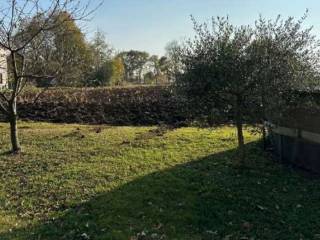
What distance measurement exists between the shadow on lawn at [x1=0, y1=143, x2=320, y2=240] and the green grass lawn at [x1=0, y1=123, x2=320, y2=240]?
0.04ft

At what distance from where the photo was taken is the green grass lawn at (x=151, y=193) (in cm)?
523

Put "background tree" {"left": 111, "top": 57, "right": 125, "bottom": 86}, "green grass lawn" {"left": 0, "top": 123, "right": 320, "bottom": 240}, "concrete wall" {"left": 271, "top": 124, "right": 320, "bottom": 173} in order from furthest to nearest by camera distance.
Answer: "background tree" {"left": 111, "top": 57, "right": 125, "bottom": 86} → "concrete wall" {"left": 271, "top": 124, "right": 320, "bottom": 173} → "green grass lawn" {"left": 0, "top": 123, "right": 320, "bottom": 240}

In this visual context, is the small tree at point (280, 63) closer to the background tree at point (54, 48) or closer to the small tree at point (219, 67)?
the small tree at point (219, 67)

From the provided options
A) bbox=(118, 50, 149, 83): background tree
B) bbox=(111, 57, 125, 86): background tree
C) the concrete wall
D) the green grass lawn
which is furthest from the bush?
bbox=(118, 50, 149, 83): background tree

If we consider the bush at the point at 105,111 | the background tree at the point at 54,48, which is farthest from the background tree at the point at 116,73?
the background tree at the point at 54,48

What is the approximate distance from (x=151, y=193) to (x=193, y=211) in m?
0.76

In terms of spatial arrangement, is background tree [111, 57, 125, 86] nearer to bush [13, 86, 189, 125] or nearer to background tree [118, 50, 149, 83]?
background tree [118, 50, 149, 83]

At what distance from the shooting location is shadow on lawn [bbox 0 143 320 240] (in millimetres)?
5129

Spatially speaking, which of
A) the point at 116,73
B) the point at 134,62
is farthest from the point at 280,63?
the point at 134,62

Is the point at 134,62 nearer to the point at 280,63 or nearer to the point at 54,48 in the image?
the point at 54,48

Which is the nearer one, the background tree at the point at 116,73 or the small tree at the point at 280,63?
the small tree at the point at 280,63

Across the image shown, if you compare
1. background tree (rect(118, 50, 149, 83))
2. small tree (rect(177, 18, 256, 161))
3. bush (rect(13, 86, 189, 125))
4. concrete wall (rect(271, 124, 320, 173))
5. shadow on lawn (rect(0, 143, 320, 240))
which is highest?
background tree (rect(118, 50, 149, 83))

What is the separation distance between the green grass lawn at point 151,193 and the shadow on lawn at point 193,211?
0.01 m

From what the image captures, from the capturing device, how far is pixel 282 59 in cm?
657
